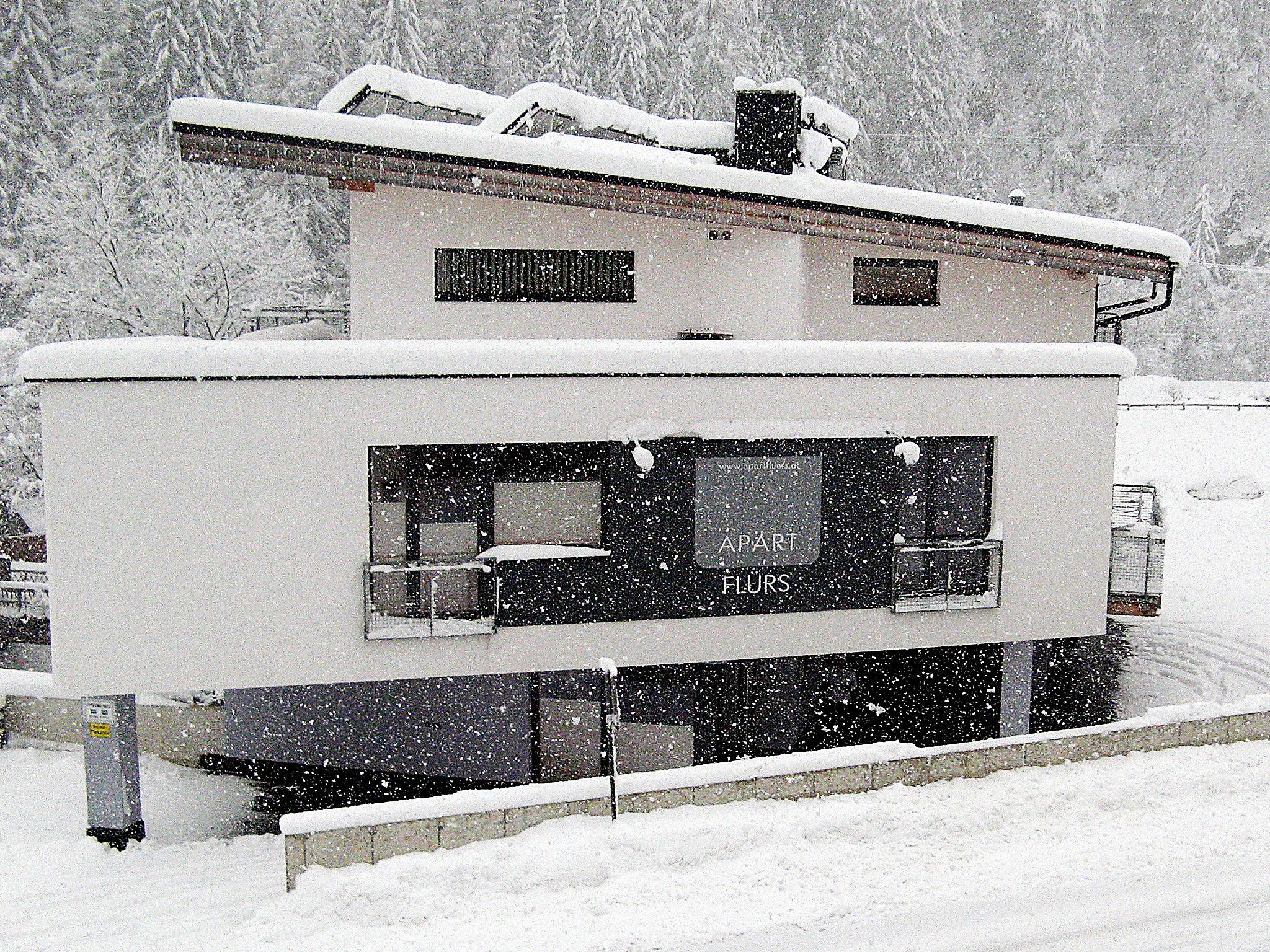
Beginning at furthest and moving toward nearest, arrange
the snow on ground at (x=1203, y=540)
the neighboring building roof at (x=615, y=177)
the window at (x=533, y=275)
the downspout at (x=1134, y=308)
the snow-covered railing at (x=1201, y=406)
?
the snow-covered railing at (x=1201, y=406)
the snow on ground at (x=1203, y=540)
the downspout at (x=1134, y=308)
the window at (x=533, y=275)
the neighboring building roof at (x=615, y=177)

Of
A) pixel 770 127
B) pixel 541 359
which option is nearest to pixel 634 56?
pixel 770 127

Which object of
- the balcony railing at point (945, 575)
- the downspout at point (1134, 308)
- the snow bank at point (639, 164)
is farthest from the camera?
the downspout at point (1134, 308)

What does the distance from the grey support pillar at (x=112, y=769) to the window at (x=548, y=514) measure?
4616 millimetres

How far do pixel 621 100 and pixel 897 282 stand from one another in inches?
1085

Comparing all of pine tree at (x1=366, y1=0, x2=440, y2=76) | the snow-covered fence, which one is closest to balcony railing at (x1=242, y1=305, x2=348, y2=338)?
the snow-covered fence

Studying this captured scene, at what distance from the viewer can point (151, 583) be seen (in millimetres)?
9836

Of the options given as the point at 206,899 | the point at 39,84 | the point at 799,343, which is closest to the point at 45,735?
the point at 206,899

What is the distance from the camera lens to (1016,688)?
12.5m

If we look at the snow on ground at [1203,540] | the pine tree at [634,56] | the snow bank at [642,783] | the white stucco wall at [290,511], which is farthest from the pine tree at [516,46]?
the snow bank at [642,783]

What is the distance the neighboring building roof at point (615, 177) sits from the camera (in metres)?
11.3

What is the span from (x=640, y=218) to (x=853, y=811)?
26.1 feet

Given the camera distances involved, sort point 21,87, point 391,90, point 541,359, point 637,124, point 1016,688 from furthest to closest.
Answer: point 21,87 < point 637,124 < point 391,90 < point 1016,688 < point 541,359

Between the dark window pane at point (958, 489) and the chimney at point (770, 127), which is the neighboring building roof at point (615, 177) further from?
the dark window pane at point (958, 489)

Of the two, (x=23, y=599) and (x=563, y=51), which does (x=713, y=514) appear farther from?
(x=563, y=51)
